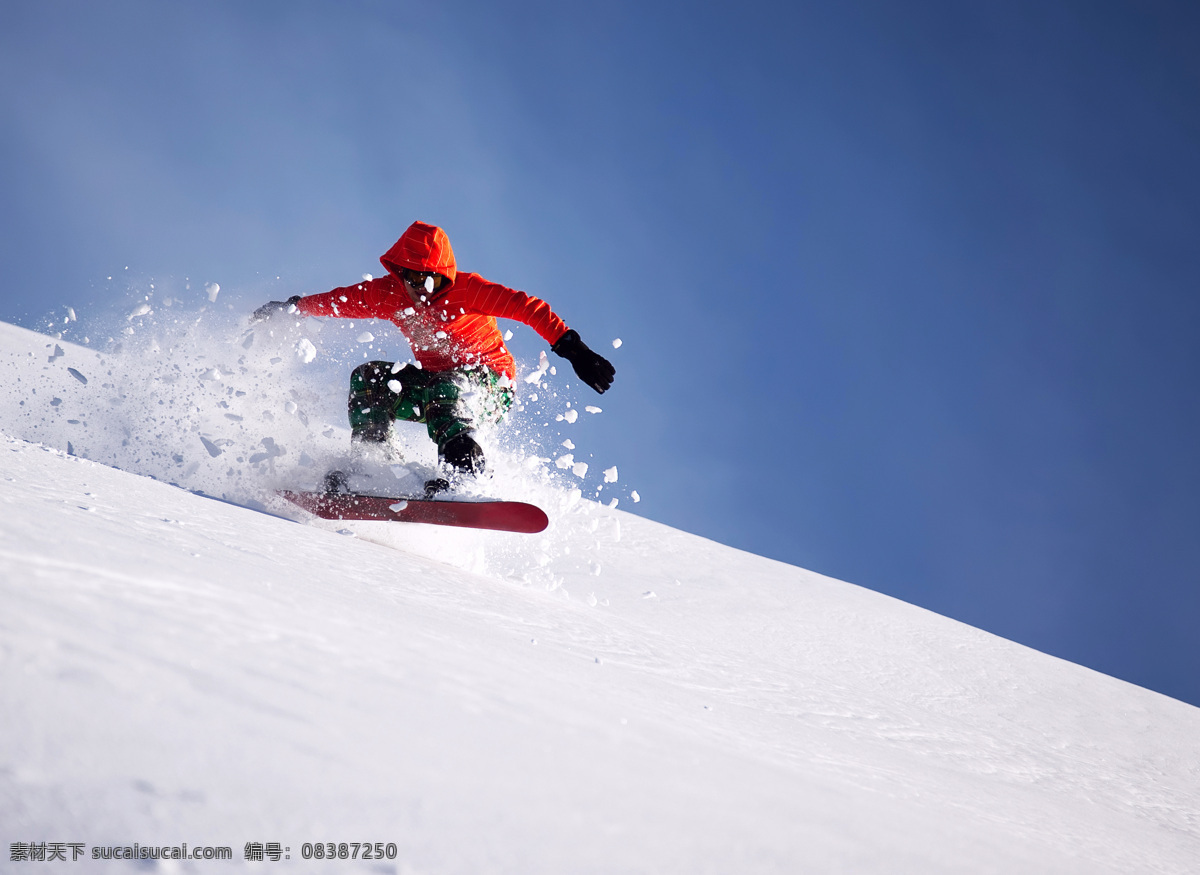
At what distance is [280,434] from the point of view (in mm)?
2951

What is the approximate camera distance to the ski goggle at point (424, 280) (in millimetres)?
2883

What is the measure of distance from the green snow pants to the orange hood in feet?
1.35

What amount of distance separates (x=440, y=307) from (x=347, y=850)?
2.67 m

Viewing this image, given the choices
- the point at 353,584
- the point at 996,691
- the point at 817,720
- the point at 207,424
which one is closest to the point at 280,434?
the point at 207,424

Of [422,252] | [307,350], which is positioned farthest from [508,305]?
[307,350]

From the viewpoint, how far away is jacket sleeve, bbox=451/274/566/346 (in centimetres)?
295

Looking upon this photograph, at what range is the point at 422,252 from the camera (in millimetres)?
2848

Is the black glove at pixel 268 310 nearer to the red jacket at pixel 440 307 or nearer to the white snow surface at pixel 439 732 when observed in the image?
the red jacket at pixel 440 307

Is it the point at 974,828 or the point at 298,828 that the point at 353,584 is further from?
the point at 974,828

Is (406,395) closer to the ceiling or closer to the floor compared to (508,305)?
closer to the floor

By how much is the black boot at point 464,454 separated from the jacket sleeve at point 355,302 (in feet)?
2.39

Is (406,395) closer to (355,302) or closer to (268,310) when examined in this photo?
(355,302)

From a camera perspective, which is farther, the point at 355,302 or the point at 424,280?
the point at 355,302

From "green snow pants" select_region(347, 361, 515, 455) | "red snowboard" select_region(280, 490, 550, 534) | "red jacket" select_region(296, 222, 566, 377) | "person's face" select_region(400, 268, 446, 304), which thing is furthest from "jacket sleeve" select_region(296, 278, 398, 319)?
"red snowboard" select_region(280, 490, 550, 534)
